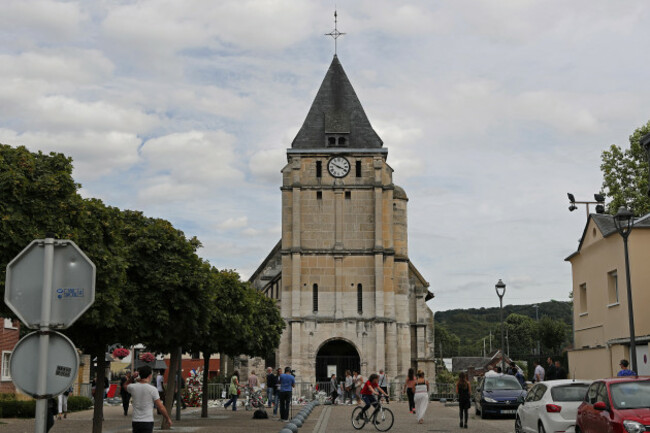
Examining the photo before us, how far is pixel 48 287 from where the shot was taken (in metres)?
6.13

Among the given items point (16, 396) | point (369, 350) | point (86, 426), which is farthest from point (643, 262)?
point (369, 350)

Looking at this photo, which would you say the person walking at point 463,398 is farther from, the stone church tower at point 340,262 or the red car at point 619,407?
the stone church tower at point 340,262

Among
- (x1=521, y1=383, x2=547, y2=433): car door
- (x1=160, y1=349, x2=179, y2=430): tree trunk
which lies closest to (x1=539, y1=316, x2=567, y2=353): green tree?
(x1=160, y1=349, x2=179, y2=430): tree trunk

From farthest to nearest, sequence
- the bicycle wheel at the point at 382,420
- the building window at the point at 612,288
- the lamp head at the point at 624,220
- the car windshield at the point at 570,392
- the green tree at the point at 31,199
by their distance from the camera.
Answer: the building window at the point at 612,288 → the bicycle wheel at the point at 382,420 → the lamp head at the point at 624,220 → the car windshield at the point at 570,392 → the green tree at the point at 31,199

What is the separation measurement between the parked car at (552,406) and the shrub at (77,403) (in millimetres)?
23903

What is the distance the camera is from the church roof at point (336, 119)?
60000mm

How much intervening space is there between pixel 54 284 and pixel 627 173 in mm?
46386

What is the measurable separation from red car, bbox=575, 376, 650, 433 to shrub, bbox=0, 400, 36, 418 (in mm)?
23002

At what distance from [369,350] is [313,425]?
100 ft

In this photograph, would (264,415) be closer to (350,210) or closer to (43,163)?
(43,163)

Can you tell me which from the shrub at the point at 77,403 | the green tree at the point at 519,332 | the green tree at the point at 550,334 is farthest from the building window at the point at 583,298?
the green tree at the point at 519,332

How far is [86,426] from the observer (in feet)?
84.7

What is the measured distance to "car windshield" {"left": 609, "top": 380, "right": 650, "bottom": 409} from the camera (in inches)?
495

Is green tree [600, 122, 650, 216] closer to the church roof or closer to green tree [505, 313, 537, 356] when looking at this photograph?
the church roof
